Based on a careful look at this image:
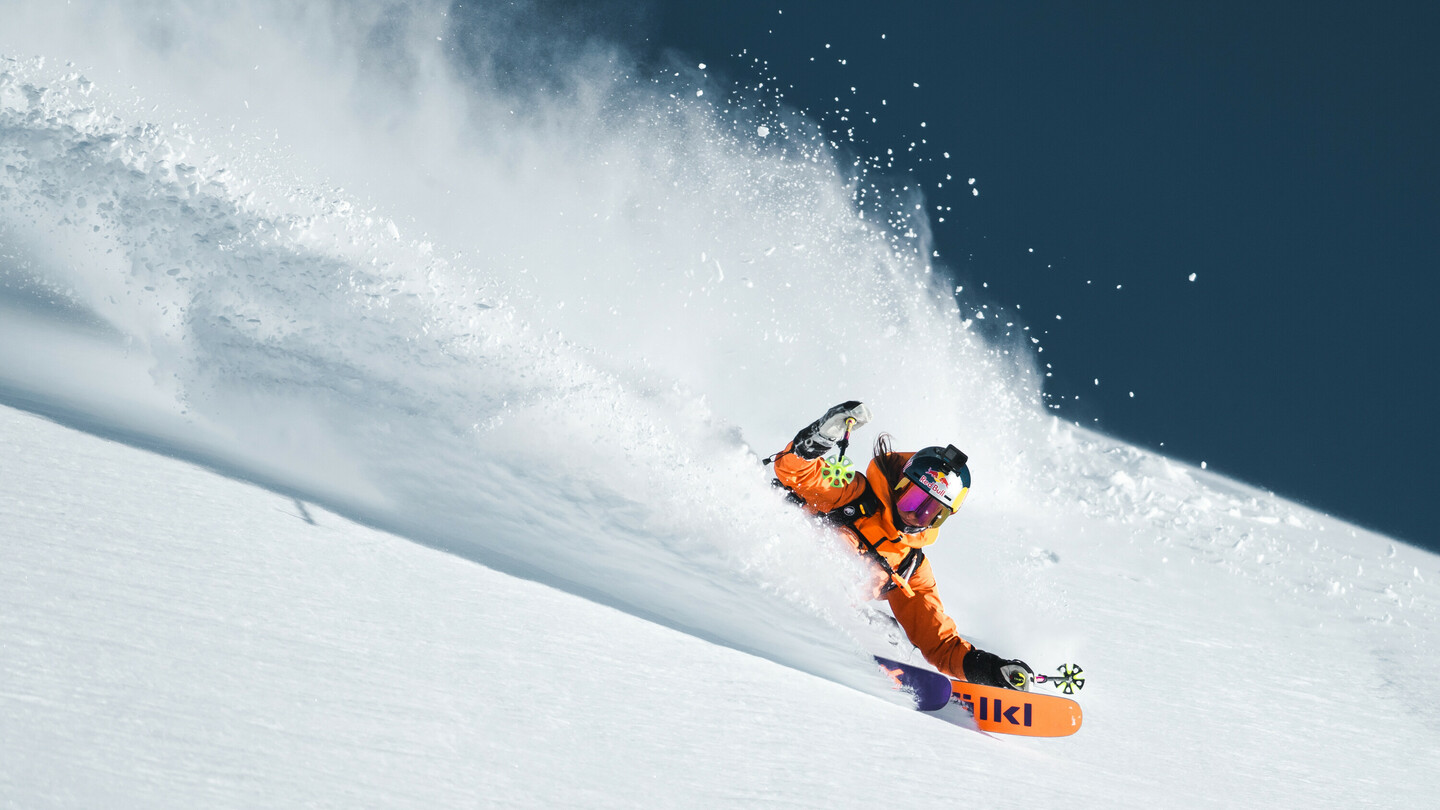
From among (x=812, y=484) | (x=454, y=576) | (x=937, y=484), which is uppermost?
(x=937, y=484)

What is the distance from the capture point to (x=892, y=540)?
144 inches

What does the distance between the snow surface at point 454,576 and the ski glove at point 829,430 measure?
0.84 ft

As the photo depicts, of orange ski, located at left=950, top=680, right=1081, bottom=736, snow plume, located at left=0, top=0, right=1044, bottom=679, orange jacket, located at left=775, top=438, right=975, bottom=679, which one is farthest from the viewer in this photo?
orange jacket, located at left=775, top=438, right=975, bottom=679

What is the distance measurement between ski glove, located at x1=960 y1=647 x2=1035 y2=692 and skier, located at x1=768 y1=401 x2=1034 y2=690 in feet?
0.25

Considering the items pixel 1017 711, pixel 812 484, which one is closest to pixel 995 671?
pixel 1017 711

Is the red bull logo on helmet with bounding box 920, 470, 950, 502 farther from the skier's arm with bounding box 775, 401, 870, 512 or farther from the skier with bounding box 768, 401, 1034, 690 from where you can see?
the skier's arm with bounding box 775, 401, 870, 512

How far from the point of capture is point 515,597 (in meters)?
2.37

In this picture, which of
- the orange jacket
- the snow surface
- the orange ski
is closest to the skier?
the orange jacket

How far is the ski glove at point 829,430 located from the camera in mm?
A: 3387

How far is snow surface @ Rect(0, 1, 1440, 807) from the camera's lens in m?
1.46

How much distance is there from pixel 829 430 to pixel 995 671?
0.97 meters

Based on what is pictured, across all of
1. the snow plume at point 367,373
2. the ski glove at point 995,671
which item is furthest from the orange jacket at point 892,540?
the snow plume at point 367,373

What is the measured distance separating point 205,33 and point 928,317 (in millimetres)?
7039

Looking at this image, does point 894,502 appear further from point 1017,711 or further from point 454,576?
point 454,576
